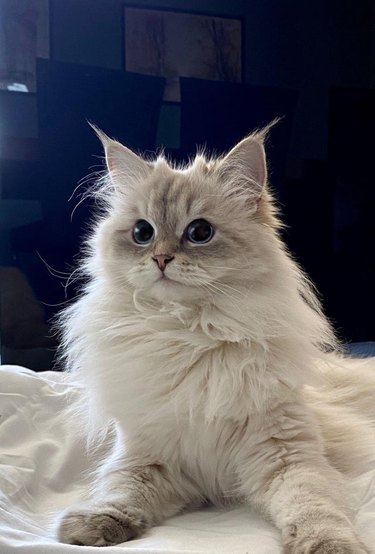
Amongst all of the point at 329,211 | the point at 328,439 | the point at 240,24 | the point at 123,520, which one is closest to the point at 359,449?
the point at 328,439

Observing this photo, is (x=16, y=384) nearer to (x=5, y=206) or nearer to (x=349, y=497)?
(x=349, y=497)

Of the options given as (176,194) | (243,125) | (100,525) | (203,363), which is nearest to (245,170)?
(176,194)

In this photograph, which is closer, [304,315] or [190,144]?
[304,315]

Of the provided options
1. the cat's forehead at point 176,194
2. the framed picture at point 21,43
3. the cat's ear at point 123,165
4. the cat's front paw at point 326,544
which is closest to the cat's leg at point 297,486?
the cat's front paw at point 326,544

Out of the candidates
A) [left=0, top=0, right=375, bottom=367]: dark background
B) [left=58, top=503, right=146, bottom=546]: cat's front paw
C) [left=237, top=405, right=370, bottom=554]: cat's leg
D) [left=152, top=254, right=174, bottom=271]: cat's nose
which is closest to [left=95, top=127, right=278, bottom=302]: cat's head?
[left=152, top=254, right=174, bottom=271]: cat's nose

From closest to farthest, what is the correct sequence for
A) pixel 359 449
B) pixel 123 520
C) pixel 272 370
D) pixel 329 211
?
pixel 123 520 < pixel 272 370 < pixel 359 449 < pixel 329 211

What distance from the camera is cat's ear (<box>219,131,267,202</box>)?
136cm

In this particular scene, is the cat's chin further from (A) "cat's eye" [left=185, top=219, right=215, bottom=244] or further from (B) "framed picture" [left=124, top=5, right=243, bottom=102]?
(B) "framed picture" [left=124, top=5, right=243, bottom=102]

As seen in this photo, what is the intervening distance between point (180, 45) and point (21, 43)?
0.67 meters

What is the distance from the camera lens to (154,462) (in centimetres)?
120

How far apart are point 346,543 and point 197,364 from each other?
0.44m

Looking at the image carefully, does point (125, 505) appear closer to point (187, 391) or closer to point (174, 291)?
point (187, 391)

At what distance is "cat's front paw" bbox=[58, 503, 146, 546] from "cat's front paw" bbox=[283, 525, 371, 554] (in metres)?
0.27

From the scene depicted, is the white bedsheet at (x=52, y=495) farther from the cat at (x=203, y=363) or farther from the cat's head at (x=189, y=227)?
the cat's head at (x=189, y=227)
